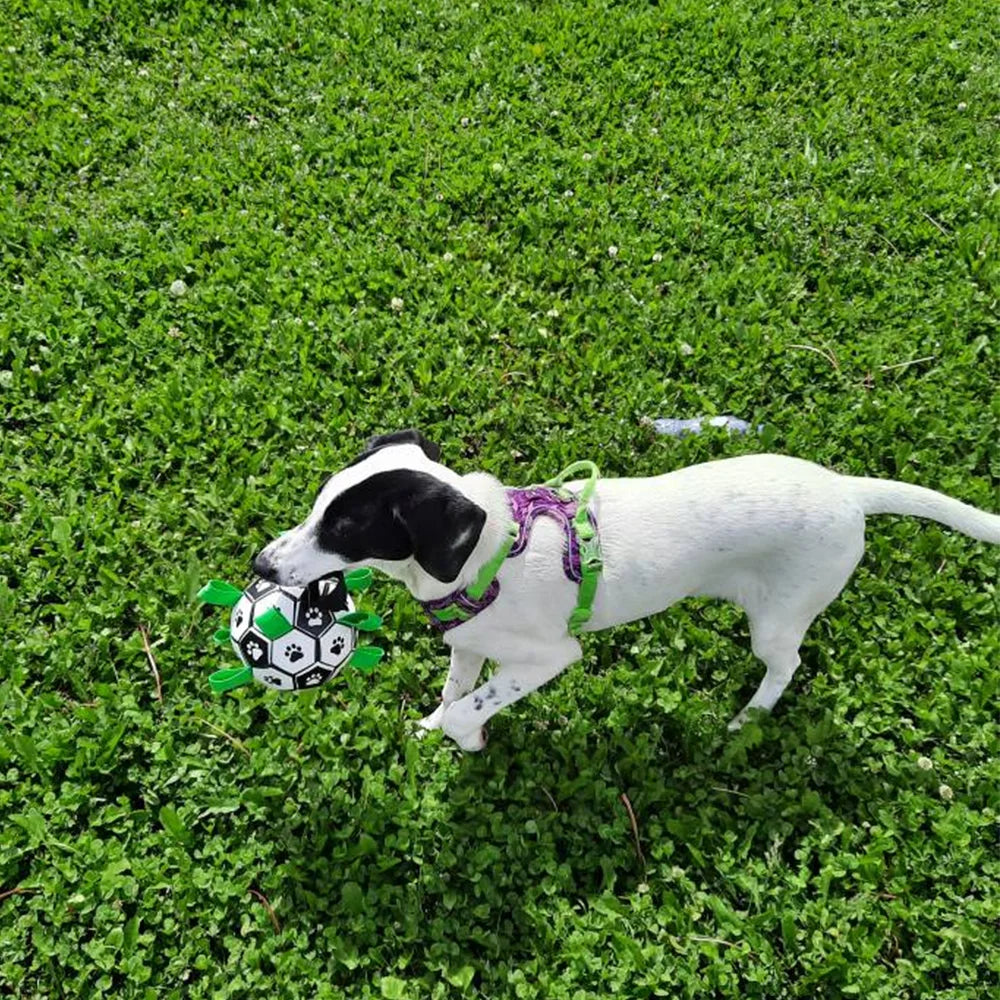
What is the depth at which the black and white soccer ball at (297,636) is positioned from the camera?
3.02 m

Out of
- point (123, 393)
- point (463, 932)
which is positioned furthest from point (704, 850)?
point (123, 393)

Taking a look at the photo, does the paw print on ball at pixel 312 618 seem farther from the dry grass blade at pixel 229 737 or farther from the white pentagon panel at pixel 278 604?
the dry grass blade at pixel 229 737

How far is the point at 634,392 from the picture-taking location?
473 cm

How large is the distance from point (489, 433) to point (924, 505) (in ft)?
6.81

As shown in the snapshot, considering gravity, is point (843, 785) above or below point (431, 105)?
below

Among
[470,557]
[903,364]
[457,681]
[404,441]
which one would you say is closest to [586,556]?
[470,557]

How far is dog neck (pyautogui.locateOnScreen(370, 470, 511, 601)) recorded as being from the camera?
2.87m

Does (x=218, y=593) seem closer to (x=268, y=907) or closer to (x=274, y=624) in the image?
(x=274, y=624)

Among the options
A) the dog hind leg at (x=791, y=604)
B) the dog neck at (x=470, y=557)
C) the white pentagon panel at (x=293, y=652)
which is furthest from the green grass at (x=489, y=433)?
the dog neck at (x=470, y=557)

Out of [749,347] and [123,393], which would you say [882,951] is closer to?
[749,347]

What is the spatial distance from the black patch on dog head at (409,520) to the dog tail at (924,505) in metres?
1.36

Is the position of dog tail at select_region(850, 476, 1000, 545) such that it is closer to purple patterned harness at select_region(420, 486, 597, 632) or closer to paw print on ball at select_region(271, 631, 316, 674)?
A: purple patterned harness at select_region(420, 486, 597, 632)

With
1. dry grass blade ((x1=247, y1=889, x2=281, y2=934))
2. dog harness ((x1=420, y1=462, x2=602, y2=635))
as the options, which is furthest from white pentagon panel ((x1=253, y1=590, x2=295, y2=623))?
dry grass blade ((x1=247, y1=889, x2=281, y2=934))

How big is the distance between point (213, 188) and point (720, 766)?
4.34 m
